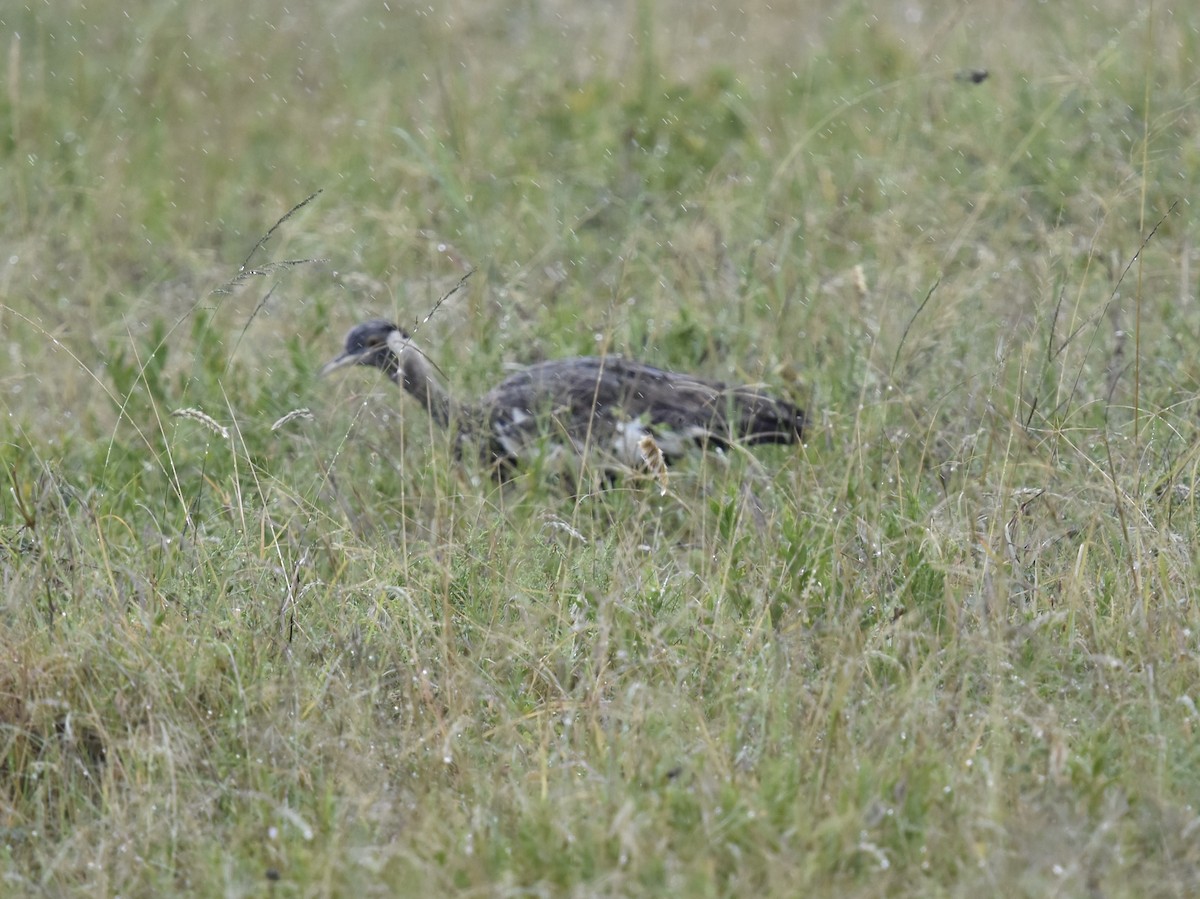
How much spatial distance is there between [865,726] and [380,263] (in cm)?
428

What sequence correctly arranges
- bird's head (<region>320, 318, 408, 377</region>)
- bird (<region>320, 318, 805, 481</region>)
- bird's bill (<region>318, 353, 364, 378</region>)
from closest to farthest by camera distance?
1. bird (<region>320, 318, 805, 481</region>)
2. bird's bill (<region>318, 353, 364, 378</region>)
3. bird's head (<region>320, 318, 408, 377</region>)

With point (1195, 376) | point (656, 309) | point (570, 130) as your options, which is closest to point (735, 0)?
point (570, 130)

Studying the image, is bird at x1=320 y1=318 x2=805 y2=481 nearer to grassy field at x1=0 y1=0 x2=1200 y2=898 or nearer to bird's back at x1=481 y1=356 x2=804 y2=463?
bird's back at x1=481 y1=356 x2=804 y2=463

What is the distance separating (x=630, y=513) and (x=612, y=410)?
26.9 inches

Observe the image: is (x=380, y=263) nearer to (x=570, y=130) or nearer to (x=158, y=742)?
(x=570, y=130)

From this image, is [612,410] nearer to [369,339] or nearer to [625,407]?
[625,407]

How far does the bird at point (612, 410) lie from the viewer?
4.98 metres

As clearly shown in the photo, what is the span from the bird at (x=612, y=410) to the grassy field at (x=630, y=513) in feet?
0.55

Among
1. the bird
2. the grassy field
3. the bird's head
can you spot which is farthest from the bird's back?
the bird's head

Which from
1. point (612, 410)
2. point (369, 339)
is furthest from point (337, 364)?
point (612, 410)

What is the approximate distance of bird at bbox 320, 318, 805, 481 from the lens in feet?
16.4

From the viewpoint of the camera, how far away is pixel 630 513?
4316mm

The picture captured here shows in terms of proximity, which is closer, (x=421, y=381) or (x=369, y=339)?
(x=369, y=339)

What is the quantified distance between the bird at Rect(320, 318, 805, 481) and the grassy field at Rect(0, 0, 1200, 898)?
0.17 m
